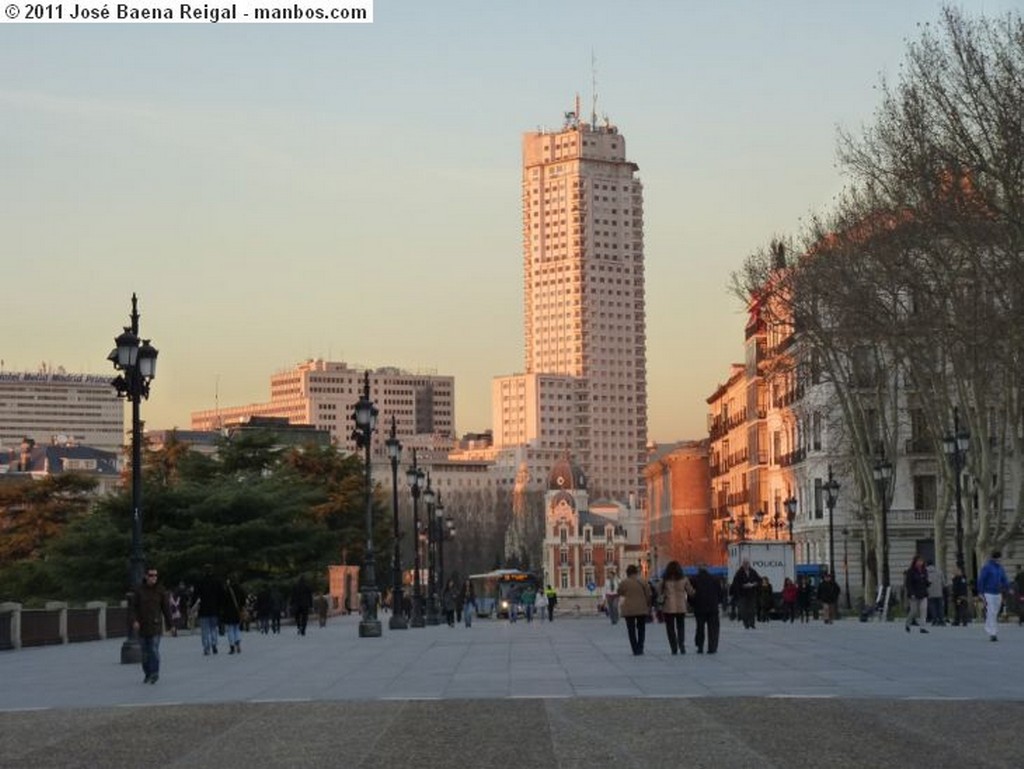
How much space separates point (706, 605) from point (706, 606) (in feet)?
0.12

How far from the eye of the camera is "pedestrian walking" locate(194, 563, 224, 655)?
131 ft

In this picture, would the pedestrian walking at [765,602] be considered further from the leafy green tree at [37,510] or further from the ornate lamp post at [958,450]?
the leafy green tree at [37,510]

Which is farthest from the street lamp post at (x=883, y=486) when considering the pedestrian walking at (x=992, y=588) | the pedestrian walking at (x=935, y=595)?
the pedestrian walking at (x=992, y=588)

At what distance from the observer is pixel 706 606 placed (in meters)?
35.2

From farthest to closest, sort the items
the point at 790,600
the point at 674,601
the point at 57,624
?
1. the point at 790,600
2. the point at 57,624
3. the point at 674,601

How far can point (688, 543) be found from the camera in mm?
161500

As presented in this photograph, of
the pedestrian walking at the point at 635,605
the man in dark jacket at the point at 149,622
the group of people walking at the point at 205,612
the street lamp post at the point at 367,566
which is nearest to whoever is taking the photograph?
the man in dark jacket at the point at 149,622

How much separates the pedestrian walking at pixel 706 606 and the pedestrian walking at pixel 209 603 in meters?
9.63

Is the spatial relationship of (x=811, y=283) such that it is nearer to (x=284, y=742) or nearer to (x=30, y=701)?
(x=30, y=701)

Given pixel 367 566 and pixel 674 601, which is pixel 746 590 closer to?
pixel 367 566

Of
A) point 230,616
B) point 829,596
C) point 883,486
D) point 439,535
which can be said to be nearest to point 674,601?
point 230,616

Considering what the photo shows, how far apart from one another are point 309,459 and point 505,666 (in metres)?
87.7

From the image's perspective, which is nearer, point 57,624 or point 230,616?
point 230,616

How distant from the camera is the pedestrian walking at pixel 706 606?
34.6 metres
